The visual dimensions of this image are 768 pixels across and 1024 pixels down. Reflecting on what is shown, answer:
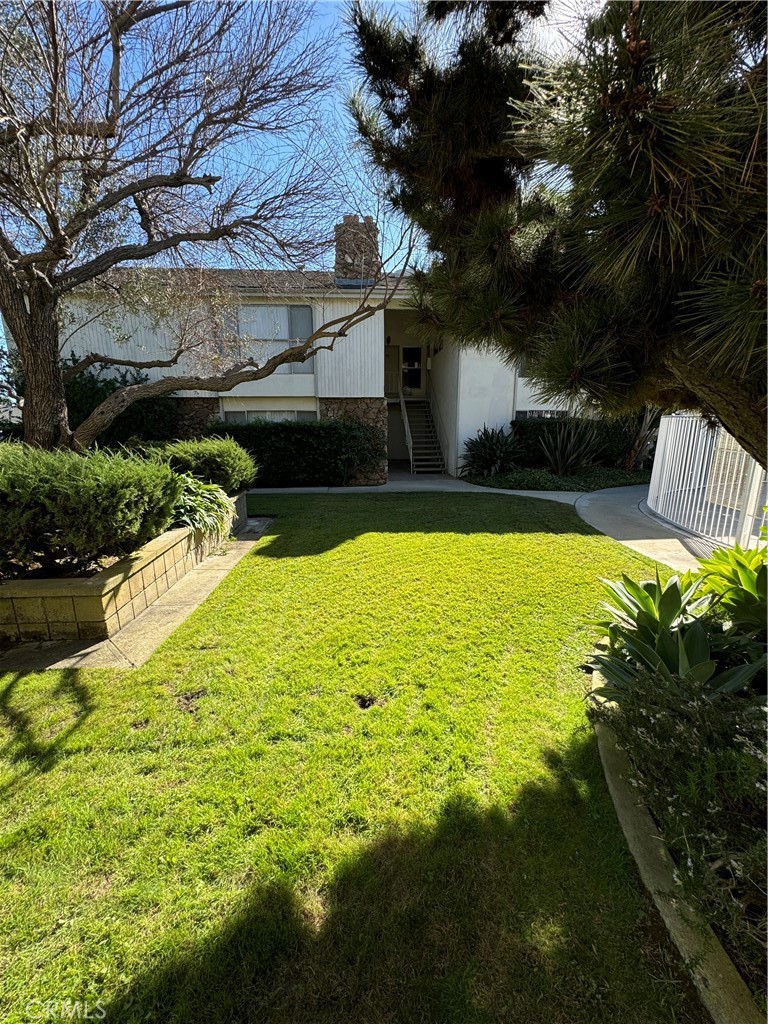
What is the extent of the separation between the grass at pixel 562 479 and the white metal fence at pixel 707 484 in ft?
9.81

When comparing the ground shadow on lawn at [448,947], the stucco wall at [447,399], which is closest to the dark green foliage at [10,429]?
the stucco wall at [447,399]

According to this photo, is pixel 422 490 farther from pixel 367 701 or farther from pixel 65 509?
pixel 367 701

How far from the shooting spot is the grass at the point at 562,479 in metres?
11.3

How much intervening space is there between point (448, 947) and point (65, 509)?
152 inches

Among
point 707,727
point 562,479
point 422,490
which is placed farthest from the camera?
point 562,479

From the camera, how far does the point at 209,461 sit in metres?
6.75

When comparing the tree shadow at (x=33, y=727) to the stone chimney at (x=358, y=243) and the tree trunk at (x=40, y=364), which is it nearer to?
the tree trunk at (x=40, y=364)

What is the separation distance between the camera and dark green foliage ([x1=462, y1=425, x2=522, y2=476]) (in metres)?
12.4

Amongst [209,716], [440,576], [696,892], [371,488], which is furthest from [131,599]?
[371,488]

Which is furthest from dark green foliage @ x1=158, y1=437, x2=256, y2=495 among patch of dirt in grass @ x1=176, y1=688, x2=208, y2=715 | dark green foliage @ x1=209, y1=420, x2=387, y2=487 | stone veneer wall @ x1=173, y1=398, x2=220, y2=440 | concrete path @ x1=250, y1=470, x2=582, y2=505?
stone veneer wall @ x1=173, y1=398, x2=220, y2=440

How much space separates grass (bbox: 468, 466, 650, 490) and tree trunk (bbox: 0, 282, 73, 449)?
9545mm

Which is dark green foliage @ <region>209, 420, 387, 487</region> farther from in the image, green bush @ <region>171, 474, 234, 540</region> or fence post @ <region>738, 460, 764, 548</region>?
fence post @ <region>738, 460, 764, 548</region>

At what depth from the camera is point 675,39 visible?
3.89 feet

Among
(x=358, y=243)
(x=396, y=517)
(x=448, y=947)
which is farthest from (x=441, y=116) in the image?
(x=396, y=517)
